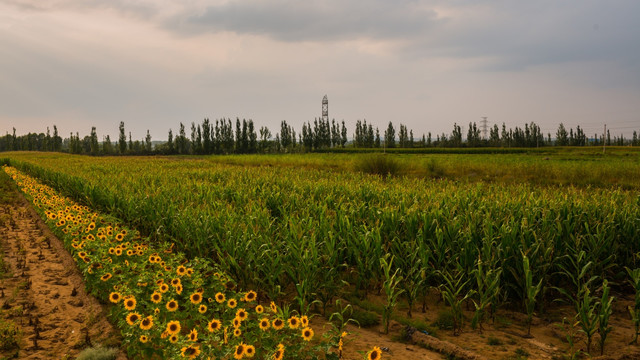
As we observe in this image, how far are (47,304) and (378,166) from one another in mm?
17725

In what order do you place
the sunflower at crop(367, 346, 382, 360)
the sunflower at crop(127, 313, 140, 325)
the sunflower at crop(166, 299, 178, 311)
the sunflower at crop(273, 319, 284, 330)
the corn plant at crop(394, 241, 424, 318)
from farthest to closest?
1. the corn plant at crop(394, 241, 424, 318)
2. the sunflower at crop(166, 299, 178, 311)
3. the sunflower at crop(127, 313, 140, 325)
4. the sunflower at crop(273, 319, 284, 330)
5. the sunflower at crop(367, 346, 382, 360)

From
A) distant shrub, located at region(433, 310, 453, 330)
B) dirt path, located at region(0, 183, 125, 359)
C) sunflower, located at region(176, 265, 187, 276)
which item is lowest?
distant shrub, located at region(433, 310, 453, 330)

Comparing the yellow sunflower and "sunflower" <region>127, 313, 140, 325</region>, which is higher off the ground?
"sunflower" <region>127, 313, 140, 325</region>

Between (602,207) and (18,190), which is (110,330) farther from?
(18,190)

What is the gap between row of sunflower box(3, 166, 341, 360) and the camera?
299 centimetres

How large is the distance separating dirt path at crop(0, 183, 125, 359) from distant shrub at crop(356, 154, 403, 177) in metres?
15.8

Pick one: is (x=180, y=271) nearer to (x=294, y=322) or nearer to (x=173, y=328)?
(x=173, y=328)

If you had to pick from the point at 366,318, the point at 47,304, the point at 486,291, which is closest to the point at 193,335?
the point at 366,318

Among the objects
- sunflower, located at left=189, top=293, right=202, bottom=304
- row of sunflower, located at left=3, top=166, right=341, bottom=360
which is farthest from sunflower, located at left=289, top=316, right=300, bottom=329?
sunflower, located at left=189, top=293, right=202, bottom=304

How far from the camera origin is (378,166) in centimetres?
2088

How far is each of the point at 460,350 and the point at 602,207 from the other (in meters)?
4.50

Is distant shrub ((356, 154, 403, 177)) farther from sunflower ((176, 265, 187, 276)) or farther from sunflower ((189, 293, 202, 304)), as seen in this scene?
sunflower ((189, 293, 202, 304))

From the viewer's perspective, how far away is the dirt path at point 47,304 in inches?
149

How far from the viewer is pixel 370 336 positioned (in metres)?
3.86
